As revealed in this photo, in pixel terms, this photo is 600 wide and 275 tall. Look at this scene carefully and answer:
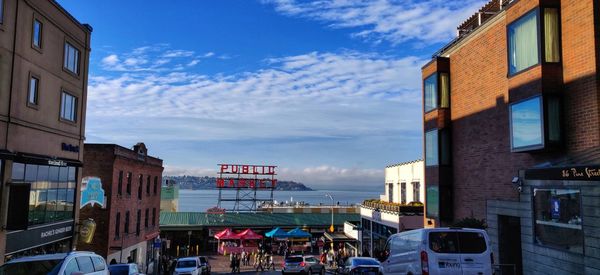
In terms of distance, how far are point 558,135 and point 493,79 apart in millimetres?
5591

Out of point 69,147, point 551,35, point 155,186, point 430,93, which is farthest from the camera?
point 155,186

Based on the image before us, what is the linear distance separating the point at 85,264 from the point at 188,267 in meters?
15.9

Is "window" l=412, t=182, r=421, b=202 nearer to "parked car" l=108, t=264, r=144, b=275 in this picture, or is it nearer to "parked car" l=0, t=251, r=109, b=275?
"parked car" l=108, t=264, r=144, b=275

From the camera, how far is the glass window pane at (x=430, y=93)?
27078mm

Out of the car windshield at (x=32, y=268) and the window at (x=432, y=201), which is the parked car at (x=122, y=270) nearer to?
the car windshield at (x=32, y=268)

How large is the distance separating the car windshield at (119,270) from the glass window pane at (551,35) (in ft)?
54.4

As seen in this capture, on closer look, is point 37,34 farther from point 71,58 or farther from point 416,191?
point 416,191

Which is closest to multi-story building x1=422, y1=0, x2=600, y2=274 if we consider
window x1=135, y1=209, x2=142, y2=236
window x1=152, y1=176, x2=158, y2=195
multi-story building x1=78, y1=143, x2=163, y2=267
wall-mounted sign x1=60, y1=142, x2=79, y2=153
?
wall-mounted sign x1=60, y1=142, x2=79, y2=153

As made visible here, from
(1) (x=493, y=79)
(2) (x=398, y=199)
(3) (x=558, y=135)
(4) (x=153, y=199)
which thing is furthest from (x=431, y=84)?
(4) (x=153, y=199)

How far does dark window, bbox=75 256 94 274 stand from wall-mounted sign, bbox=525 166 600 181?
12.9 meters

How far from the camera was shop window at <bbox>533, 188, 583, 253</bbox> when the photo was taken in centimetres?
1512

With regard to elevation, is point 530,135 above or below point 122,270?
above

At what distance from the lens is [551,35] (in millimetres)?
17156

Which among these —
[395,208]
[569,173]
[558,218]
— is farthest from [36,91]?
[395,208]
